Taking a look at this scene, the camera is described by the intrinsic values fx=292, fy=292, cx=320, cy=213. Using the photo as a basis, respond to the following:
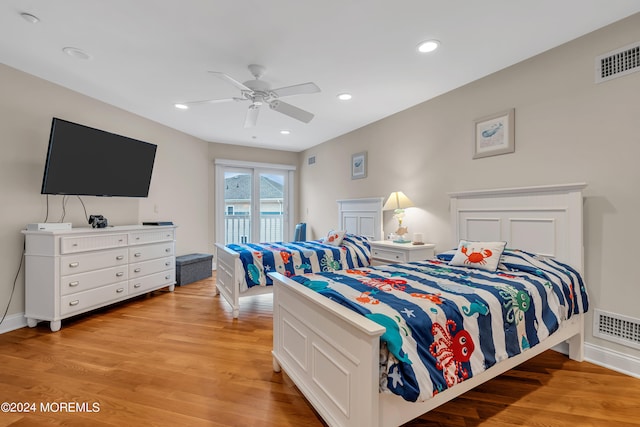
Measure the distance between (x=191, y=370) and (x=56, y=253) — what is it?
192 centimetres

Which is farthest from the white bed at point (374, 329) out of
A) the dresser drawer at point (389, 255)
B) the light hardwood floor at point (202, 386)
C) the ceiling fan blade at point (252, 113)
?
the ceiling fan blade at point (252, 113)

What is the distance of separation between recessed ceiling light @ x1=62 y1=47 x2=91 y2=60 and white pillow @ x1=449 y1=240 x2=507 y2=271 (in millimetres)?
3706

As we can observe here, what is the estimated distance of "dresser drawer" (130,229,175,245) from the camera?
3.71 m

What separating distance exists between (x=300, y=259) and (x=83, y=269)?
7.59ft

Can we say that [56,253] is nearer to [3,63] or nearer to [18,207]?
[18,207]

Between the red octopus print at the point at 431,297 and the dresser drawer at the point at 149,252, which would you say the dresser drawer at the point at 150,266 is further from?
the red octopus print at the point at 431,297

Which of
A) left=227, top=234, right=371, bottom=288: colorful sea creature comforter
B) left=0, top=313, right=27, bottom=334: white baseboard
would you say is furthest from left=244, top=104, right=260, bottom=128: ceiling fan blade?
left=0, top=313, right=27, bottom=334: white baseboard

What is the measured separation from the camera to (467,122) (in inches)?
125

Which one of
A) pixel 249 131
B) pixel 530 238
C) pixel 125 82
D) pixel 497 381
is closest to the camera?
pixel 497 381

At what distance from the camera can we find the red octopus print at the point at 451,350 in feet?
4.41

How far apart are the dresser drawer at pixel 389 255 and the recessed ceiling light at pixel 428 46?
2.04 meters

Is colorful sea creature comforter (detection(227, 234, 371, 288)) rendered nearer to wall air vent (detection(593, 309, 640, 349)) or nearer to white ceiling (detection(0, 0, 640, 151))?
white ceiling (detection(0, 0, 640, 151))

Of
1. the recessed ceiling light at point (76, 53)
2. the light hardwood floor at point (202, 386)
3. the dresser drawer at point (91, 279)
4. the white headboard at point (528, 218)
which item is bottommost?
the light hardwood floor at point (202, 386)

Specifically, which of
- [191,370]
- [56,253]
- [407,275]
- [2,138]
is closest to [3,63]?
[2,138]
